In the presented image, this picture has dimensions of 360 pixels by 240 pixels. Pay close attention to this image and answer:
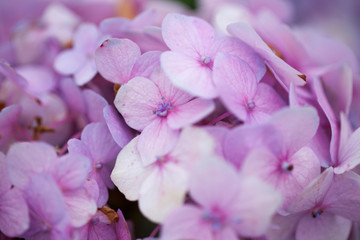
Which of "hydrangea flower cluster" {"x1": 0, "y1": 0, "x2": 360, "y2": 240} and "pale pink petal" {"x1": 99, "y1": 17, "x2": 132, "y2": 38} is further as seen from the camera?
"pale pink petal" {"x1": 99, "y1": 17, "x2": 132, "y2": 38}

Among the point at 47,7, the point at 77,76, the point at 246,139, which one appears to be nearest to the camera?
the point at 246,139

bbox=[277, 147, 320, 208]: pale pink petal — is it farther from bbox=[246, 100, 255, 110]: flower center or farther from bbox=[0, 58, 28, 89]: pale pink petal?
bbox=[0, 58, 28, 89]: pale pink petal

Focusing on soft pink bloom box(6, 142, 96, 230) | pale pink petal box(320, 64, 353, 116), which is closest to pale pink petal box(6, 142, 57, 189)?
soft pink bloom box(6, 142, 96, 230)

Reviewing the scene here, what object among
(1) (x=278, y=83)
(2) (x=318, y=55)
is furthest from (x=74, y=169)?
(2) (x=318, y=55)

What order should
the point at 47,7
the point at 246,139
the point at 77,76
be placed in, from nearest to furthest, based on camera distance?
1. the point at 246,139
2. the point at 77,76
3. the point at 47,7

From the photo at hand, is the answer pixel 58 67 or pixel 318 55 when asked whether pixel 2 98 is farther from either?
pixel 318 55

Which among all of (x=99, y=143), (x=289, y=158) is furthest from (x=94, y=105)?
(x=289, y=158)

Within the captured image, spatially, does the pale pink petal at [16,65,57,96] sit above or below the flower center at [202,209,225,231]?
below
